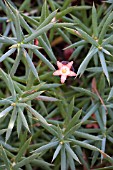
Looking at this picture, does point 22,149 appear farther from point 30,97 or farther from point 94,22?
point 94,22

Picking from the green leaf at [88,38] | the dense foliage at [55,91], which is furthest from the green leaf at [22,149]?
the green leaf at [88,38]

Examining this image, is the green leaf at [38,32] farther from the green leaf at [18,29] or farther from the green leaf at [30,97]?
the green leaf at [30,97]

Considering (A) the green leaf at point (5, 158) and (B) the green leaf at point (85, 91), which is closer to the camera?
(A) the green leaf at point (5, 158)

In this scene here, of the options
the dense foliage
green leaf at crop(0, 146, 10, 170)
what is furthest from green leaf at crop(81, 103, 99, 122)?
green leaf at crop(0, 146, 10, 170)

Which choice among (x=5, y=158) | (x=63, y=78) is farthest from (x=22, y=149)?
(x=63, y=78)

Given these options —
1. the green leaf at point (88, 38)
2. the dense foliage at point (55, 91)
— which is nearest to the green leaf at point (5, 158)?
the dense foliage at point (55, 91)

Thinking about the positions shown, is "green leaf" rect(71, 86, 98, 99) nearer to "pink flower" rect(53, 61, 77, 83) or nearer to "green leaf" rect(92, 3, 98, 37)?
"pink flower" rect(53, 61, 77, 83)

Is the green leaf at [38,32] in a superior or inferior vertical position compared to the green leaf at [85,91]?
superior

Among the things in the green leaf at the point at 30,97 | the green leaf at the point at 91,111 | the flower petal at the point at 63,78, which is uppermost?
the flower petal at the point at 63,78

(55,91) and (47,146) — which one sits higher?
(55,91)

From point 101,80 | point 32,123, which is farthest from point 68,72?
point 32,123
